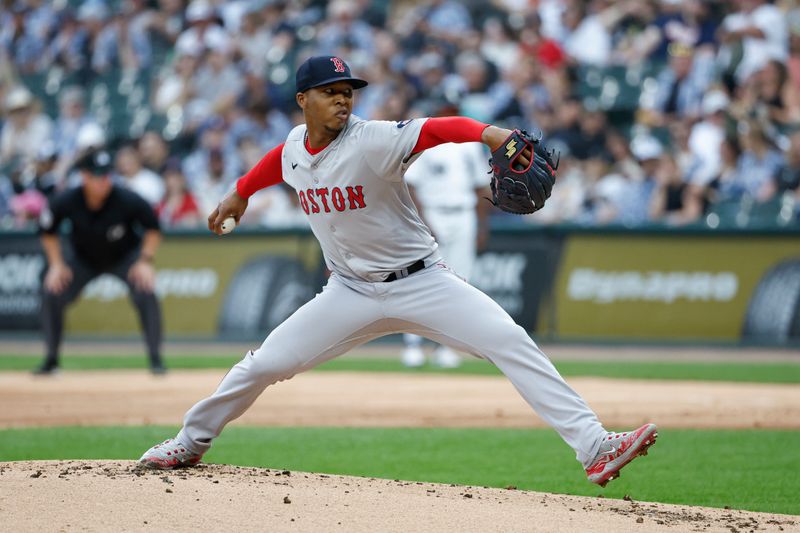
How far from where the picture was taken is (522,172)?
5203 mm

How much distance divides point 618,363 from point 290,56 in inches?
375

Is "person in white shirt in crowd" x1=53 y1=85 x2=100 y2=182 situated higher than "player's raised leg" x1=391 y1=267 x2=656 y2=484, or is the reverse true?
"person in white shirt in crowd" x1=53 y1=85 x2=100 y2=182

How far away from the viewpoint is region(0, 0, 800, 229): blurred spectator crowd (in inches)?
617

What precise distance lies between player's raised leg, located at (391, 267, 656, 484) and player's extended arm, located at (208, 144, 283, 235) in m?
1.01

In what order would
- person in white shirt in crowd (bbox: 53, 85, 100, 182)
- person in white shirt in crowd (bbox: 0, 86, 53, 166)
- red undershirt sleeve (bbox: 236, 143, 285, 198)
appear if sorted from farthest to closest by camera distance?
person in white shirt in crowd (bbox: 0, 86, 53, 166), person in white shirt in crowd (bbox: 53, 85, 100, 182), red undershirt sleeve (bbox: 236, 143, 285, 198)

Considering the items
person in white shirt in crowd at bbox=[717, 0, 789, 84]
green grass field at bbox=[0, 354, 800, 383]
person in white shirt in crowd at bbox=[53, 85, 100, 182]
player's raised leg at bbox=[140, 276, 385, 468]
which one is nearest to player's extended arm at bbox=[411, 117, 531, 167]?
player's raised leg at bbox=[140, 276, 385, 468]

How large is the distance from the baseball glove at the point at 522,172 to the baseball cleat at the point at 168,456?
6.93 ft

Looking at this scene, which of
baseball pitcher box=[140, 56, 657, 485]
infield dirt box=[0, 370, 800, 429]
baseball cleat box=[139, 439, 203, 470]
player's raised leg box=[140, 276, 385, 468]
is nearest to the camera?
baseball pitcher box=[140, 56, 657, 485]

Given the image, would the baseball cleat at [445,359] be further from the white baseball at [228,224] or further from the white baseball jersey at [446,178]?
the white baseball at [228,224]

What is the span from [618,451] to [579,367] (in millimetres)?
8137

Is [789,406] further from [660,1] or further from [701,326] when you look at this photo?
[660,1]

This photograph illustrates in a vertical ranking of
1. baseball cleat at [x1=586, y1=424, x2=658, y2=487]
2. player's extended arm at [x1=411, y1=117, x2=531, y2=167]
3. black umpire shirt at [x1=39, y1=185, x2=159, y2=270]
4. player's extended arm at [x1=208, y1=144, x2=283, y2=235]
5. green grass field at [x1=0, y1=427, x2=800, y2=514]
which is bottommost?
green grass field at [x1=0, y1=427, x2=800, y2=514]

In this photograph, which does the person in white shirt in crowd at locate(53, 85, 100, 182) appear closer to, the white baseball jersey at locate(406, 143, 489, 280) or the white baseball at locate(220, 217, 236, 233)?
the white baseball jersey at locate(406, 143, 489, 280)

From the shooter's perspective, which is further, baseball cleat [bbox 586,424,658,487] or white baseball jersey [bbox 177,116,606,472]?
white baseball jersey [bbox 177,116,606,472]
